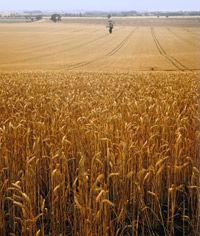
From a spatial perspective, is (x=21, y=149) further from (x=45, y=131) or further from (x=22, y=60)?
(x=22, y=60)

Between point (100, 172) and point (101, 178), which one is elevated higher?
point (101, 178)

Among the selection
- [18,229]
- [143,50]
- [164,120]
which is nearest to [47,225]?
[18,229]

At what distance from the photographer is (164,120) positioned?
472 centimetres

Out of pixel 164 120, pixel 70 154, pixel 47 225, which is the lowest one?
pixel 47 225

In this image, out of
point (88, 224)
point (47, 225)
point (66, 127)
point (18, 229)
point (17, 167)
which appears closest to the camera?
point (88, 224)

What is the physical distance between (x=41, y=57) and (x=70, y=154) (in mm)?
28270

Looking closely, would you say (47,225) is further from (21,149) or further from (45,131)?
(45,131)

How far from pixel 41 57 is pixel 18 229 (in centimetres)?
2941

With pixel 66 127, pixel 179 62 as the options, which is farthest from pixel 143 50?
pixel 66 127

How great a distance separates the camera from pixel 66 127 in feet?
16.1

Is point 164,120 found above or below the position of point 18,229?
above

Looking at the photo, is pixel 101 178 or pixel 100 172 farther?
pixel 100 172

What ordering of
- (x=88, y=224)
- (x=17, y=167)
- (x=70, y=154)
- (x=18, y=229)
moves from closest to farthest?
(x=88, y=224) → (x=18, y=229) → (x=17, y=167) → (x=70, y=154)

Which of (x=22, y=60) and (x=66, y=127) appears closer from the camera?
(x=66, y=127)
